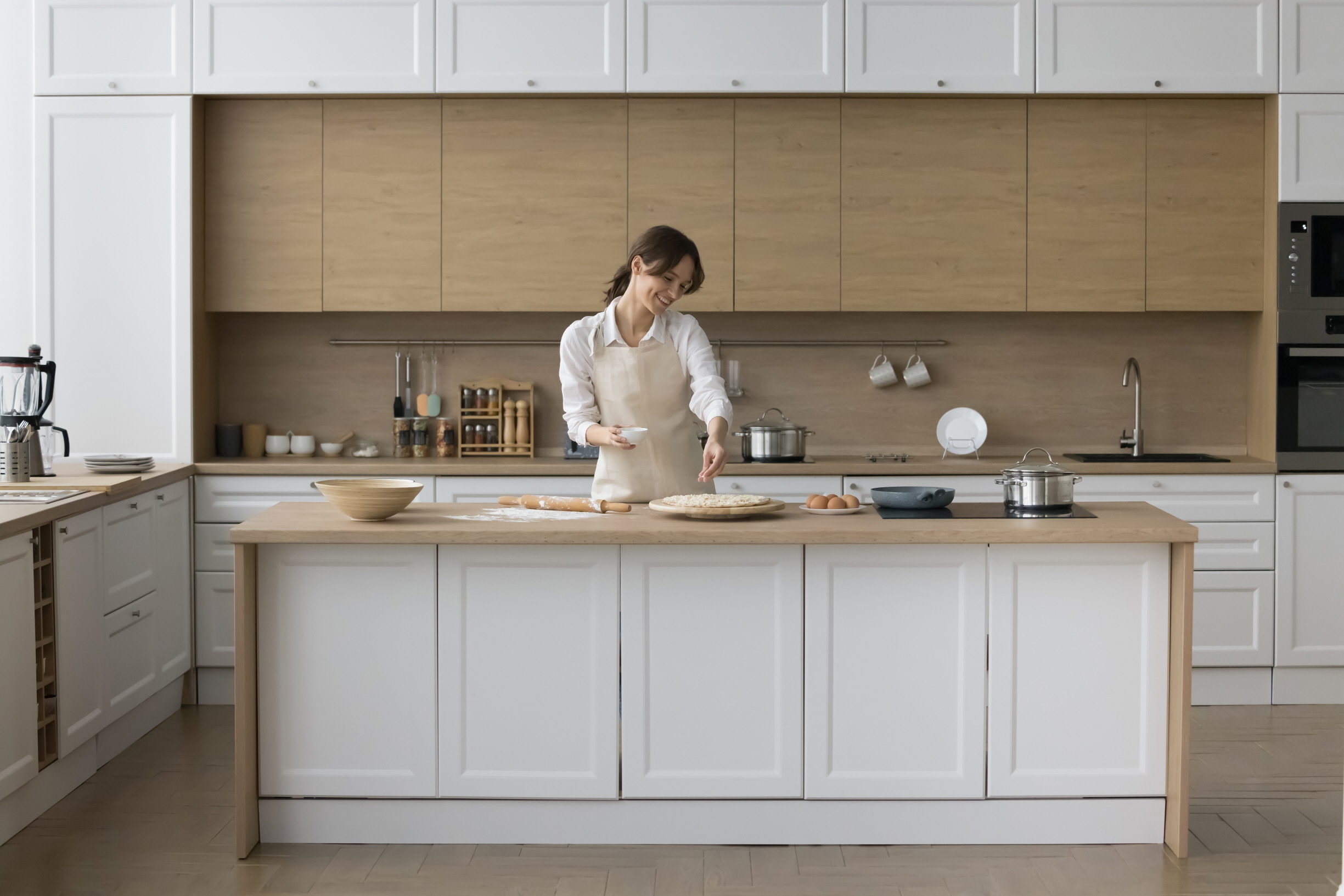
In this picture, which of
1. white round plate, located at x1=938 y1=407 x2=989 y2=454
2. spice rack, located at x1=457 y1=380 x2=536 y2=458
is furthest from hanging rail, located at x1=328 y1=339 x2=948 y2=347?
white round plate, located at x1=938 y1=407 x2=989 y2=454

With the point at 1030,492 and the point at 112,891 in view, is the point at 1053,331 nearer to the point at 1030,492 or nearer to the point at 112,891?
the point at 1030,492

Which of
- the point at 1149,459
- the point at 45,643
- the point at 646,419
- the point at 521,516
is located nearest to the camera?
the point at 521,516

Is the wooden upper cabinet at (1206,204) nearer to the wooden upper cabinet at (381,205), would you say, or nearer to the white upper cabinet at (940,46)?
the white upper cabinet at (940,46)

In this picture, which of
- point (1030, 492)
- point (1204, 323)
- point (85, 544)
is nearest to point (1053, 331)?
point (1204, 323)

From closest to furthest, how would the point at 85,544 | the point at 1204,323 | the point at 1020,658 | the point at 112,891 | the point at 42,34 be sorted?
the point at 112,891 < the point at 1020,658 < the point at 85,544 < the point at 42,34 < the point at 1204,323

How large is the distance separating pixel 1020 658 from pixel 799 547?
633 millimetres

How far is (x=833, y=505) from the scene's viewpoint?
310 cm

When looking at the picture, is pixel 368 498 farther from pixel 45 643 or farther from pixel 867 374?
pixel 867 374

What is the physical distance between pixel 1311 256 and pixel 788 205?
2.06 m

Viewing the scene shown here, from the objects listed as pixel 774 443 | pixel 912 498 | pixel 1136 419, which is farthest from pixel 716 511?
pixel 1136 419

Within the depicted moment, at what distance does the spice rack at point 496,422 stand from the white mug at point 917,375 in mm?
1653

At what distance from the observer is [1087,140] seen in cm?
473

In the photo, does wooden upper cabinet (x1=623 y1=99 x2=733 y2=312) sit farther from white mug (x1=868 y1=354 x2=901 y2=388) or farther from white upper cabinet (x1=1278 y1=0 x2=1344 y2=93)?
white upper cabinet (x1=1278 y1=0 x2=1344 y2=93)

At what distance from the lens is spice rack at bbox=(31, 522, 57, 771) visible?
3.27m
